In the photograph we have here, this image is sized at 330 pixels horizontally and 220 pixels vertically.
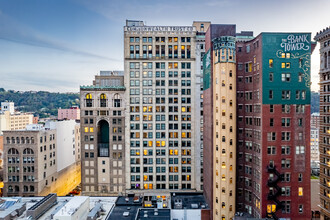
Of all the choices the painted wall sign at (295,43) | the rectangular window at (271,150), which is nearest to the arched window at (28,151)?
the rectangular window at (271,150)

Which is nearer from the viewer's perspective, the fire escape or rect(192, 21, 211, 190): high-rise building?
the fire escape

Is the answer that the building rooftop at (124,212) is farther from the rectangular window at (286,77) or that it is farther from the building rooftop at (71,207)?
the rectangular window at (286,77)

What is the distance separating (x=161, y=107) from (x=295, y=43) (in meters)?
56.2

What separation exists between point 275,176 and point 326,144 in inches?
1029

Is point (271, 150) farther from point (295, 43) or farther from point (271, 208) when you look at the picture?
point (295, 43)

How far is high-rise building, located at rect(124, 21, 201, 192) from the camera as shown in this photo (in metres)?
108

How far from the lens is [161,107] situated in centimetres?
10819

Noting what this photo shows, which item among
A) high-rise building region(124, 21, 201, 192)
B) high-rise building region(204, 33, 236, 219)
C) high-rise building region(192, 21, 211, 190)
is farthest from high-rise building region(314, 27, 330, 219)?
high-rise building region(124, 21, 201, 192)

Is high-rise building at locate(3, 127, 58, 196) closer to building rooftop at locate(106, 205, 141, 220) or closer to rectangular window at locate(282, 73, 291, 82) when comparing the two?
building rooftop at locate(106, 205, 141, 220)

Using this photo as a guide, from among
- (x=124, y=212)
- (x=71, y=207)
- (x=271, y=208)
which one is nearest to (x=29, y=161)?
(x=71, y=207)

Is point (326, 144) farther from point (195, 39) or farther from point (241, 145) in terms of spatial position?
point (195, 39)

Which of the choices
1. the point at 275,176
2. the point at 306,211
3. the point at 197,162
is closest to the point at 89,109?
the point at 197,162

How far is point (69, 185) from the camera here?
13725 centimetres

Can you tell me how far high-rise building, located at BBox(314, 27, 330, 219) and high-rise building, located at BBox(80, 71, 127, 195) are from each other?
7302 cm
